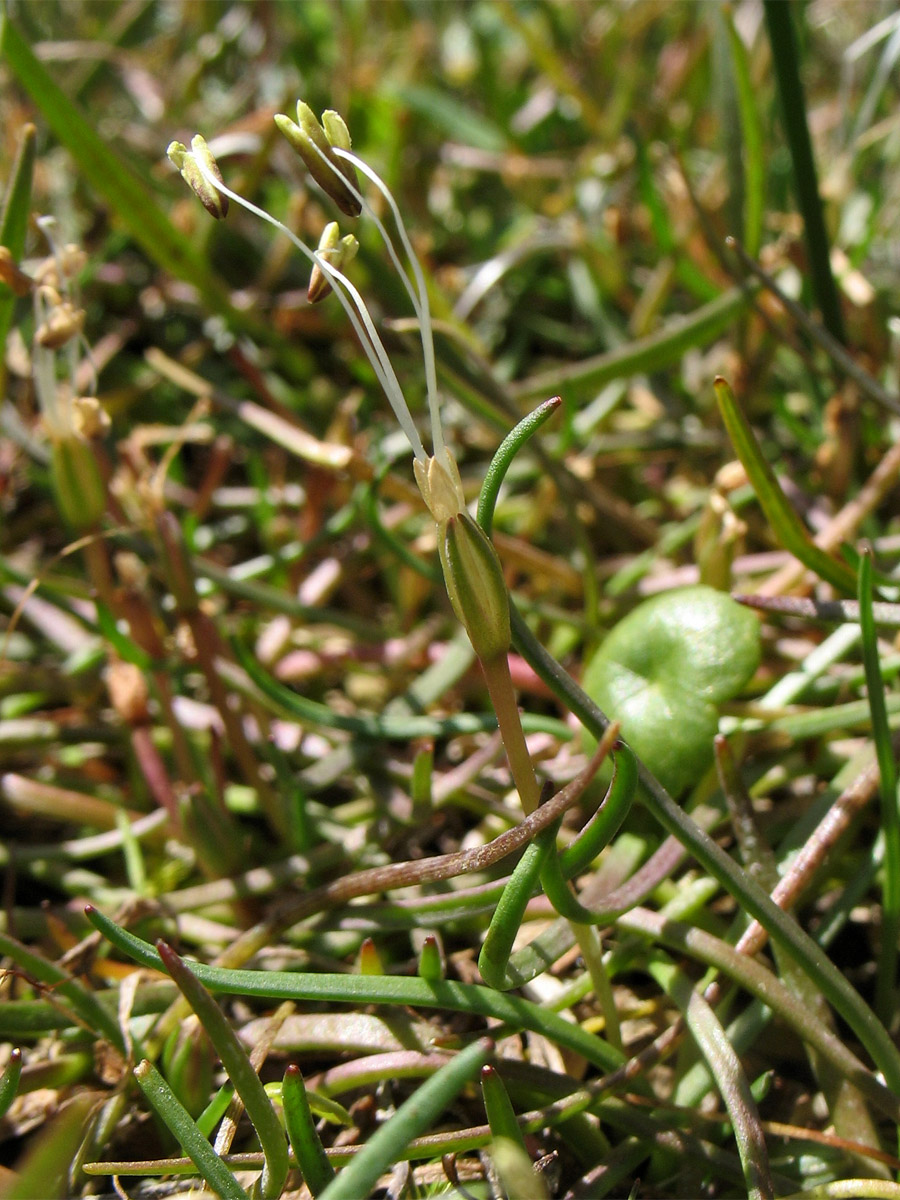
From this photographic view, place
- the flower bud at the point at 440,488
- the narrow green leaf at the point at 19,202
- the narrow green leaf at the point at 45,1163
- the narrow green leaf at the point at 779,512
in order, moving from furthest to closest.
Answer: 1. the narrow green leaf at the point at 19,202
2. the narrow green leaf at the point at 779,512
3. the flower bud at the point at 440,488
4. the narrow green leaf at the point at 45,1163

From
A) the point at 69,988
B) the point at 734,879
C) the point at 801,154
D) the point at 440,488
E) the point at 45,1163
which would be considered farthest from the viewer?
the point at 801,154

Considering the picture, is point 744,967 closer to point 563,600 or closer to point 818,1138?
point 818,1138

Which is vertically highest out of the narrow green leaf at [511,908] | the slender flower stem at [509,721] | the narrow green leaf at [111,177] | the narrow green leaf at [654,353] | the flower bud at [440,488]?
the narrow green leaf at [111,177]

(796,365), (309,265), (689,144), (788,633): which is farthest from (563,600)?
(689,144)

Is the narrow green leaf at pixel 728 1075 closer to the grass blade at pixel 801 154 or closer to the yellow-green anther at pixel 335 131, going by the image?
the yellow-green anther at pixel 335 131

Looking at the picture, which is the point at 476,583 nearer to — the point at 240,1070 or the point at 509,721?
the point at 509,721

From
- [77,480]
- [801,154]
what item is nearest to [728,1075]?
[77,480]

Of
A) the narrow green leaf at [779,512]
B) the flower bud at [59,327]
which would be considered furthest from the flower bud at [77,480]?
the narrow green leaf at [779,512]
